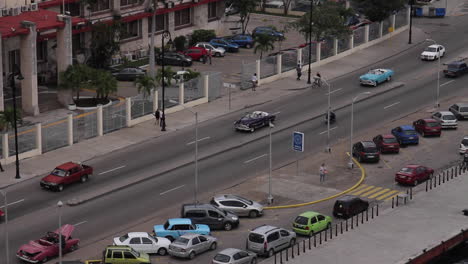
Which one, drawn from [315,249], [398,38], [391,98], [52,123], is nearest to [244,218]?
[315,249]

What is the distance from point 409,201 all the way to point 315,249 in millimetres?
13447

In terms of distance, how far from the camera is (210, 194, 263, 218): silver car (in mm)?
78250

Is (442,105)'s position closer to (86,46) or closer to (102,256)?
(86,46)

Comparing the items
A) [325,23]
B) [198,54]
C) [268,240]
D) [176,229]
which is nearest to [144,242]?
[176,229]

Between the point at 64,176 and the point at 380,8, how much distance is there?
6053 centimetres

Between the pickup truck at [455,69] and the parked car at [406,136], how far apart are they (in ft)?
72.8

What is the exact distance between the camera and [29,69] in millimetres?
100125

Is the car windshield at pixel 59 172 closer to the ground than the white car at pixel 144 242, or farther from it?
farther from it

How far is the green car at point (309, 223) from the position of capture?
74.0 meters

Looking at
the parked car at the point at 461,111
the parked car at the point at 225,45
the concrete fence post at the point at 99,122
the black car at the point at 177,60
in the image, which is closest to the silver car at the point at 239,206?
the concrete fence post at the point at 99,122

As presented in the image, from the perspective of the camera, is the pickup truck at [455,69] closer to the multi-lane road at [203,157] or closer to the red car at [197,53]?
the multi-lane road at [203,157]

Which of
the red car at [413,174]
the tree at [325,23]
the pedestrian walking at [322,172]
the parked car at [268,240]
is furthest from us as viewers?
the tree at [325,23]

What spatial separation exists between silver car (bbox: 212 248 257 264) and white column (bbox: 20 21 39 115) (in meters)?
38.8

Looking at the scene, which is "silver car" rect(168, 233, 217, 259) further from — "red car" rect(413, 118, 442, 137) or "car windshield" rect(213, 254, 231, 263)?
"red car" rect(413, 118, 442, 137)
